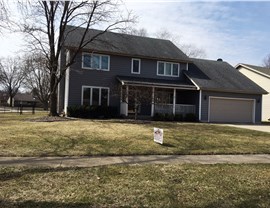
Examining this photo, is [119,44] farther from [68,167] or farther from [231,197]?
[231,197]

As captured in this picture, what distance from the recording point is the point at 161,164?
373 inches

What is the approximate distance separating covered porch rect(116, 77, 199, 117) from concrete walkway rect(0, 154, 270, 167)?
39.7 ft

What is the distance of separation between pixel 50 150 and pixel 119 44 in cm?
1955

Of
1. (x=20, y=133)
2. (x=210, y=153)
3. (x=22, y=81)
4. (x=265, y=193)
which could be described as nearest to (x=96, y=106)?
(x=20, y=133)

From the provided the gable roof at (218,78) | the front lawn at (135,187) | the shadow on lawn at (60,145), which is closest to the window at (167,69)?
the gable roof at (218,78)

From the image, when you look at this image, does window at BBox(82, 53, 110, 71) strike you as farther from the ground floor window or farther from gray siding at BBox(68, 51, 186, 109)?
the ground floor window

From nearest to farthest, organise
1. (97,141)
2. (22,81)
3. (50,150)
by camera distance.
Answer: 1. (50,150)
2. (97,141)
3. (22,81)

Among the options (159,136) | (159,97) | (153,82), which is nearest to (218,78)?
(153,82)

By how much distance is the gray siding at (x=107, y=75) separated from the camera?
26147 mm

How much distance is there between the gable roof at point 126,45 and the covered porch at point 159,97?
2252 mm

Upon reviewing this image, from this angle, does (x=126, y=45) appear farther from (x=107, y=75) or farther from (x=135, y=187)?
(x=135, y=187)

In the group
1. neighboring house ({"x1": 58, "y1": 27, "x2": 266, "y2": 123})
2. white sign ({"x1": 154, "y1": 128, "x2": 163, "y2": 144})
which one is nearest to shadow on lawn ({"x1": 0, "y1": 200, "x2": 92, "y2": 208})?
white sign ({"x1": 154, "y1": 128, "x2": 163, "y2": 144})

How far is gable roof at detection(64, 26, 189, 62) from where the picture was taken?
2720 centimetres

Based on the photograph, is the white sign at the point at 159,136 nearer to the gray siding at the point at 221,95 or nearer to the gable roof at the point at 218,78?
the gable roof at the point at 218,78
